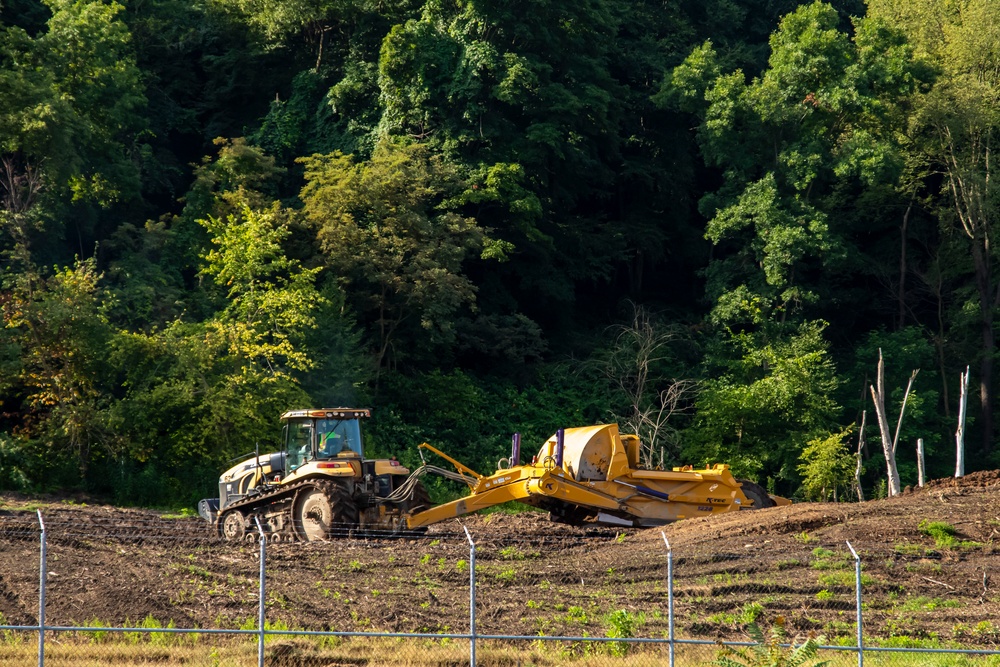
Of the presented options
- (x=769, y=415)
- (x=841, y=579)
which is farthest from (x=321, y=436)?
(x=769, y=415)

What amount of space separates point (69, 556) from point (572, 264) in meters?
27.6

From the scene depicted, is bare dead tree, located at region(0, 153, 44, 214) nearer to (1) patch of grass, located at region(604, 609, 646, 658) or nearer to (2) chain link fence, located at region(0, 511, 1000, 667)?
(2) chain link fence, located at region(0, 511, 1000, 667)

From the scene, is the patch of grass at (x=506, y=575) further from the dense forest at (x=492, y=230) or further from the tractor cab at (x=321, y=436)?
the dense forest at (x=492, y=230)

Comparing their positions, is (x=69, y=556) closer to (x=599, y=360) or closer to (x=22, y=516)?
(x=22, y=516)

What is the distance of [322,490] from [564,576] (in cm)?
488

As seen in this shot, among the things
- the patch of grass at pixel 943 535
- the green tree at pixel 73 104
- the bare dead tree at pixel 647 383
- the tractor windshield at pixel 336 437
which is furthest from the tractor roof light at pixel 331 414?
the bare dead tree at pixel 647 383

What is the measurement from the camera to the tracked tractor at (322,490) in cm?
2122

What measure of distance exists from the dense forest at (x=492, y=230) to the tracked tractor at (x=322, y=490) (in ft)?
27.9

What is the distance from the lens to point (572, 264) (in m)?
44.2

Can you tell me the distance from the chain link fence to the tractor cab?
1857 millimetres

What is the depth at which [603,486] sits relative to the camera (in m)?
23.5

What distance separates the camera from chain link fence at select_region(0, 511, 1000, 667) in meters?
13.4

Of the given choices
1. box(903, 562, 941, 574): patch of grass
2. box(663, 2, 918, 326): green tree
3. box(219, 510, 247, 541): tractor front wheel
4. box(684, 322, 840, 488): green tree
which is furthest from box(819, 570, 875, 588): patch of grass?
box(663, 2, 918, 326): green tree

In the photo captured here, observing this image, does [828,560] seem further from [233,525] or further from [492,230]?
[492,230]
